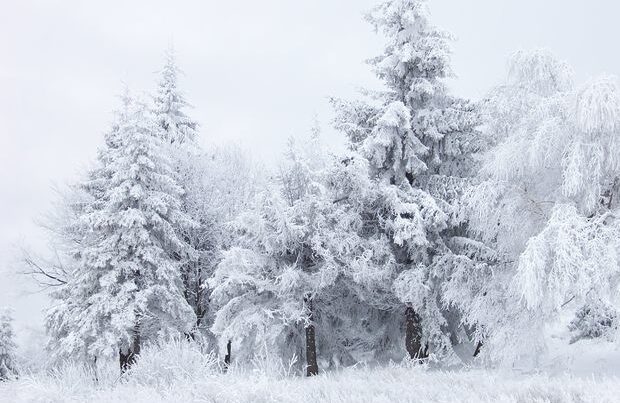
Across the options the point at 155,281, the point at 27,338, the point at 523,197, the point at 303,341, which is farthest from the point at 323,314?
the point at 27,338

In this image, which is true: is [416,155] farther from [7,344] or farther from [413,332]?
[7,344]

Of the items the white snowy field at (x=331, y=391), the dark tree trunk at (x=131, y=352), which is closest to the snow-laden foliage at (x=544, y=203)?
the white snowy field at (x=331, y=391)

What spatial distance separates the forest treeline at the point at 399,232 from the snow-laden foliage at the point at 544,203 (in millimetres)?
48

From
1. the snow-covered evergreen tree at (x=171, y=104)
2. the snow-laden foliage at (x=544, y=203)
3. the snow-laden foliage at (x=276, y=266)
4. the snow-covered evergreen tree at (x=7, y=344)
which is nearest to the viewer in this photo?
the snow-laden foliage at (x=544, y=203)

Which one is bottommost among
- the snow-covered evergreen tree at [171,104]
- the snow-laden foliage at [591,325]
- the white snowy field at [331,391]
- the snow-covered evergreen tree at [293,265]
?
the snow-laden foliage at [591,325]

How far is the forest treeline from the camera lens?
37.5 feet

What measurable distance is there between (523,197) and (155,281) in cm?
1203

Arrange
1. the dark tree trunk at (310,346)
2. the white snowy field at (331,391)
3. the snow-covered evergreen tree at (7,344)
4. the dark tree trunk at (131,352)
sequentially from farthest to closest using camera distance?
the snow-covered evergreen tree at (7,344), the dark tree trunk at (131,352), the dark tree trunk at (310,346), the white snowy field at (331,391)

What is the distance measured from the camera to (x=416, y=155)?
1583cm

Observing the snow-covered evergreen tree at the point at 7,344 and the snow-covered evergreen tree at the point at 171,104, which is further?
the snow-covered evergreen tree at the point at 7,344

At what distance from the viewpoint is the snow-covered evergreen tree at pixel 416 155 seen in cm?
1480

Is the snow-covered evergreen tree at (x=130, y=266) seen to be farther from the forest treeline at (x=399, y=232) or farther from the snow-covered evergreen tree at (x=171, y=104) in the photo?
the snow-covered evergreen tree at (x=171, y=104)

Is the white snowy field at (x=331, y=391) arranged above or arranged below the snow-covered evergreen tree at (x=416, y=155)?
below

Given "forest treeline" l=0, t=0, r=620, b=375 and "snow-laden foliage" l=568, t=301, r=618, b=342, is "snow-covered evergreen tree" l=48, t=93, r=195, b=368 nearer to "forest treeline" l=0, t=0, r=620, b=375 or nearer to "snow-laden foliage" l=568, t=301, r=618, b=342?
"forest treeline" l=0, t=0, r=620, b=375
